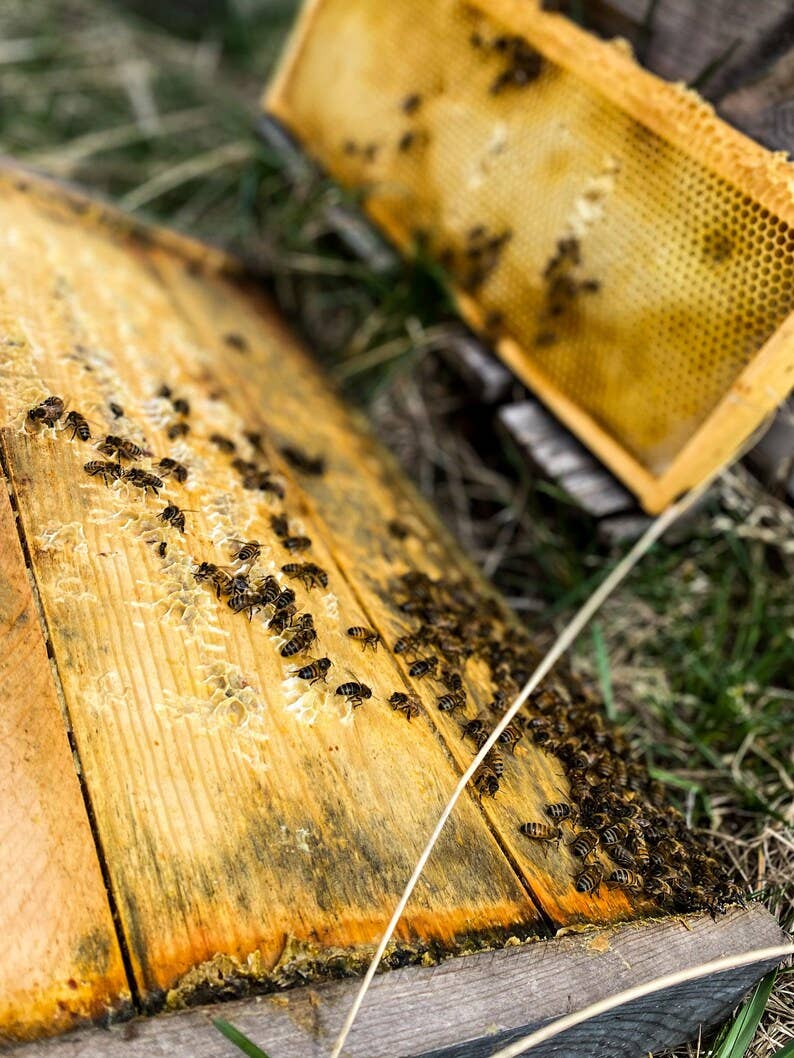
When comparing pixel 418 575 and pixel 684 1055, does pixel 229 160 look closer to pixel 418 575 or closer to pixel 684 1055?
pixel 418 575

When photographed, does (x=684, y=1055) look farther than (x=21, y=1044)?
Yes

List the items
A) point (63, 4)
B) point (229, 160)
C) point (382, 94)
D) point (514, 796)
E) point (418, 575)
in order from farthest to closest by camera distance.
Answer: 1. point (63, 4)
2. point (229, 160)
3. point (382, 94)
4. point (418, 575)
5. point (514, 796)

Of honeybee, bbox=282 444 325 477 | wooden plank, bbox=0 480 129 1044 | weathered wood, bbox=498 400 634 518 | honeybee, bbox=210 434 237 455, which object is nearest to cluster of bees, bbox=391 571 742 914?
honeybee, bbox=282 444 325 477

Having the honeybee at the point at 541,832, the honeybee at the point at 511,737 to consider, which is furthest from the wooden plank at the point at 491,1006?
the honeybee at the point at 511,737

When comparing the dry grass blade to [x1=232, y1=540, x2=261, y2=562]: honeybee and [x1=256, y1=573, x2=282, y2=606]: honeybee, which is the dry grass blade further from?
[x1=232, y1=540, x2=261, y2=562]: honeybee

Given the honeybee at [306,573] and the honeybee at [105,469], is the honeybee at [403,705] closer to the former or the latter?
the honeybee at [306,573]

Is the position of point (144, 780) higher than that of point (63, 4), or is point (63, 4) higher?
point (144, 780)

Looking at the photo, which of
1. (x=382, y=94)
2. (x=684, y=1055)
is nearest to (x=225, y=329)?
(x=382, y=94)

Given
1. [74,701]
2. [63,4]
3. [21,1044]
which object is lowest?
[63,4]
